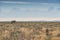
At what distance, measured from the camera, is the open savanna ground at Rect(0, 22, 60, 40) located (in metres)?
0.70

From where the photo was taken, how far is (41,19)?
758mm

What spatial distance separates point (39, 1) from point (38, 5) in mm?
33

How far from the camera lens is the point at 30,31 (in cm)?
71

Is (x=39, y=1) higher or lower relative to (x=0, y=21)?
higher

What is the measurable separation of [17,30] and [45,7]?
12.3 inches

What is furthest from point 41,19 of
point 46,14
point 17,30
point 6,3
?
point 6,3

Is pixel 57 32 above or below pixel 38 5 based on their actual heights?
below

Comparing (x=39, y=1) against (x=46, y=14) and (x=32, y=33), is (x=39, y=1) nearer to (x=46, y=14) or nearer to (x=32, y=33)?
(x=46, y=14)

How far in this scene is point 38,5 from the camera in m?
0.85

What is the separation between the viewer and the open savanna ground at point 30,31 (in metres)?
0.70

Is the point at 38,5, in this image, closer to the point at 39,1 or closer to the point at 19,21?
the point at 39,1

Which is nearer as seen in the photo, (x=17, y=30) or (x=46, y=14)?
(x=17, y=30)

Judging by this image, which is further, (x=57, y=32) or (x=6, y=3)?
(x=6, y=3)

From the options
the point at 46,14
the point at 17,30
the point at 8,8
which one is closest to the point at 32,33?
the point at 17,30
